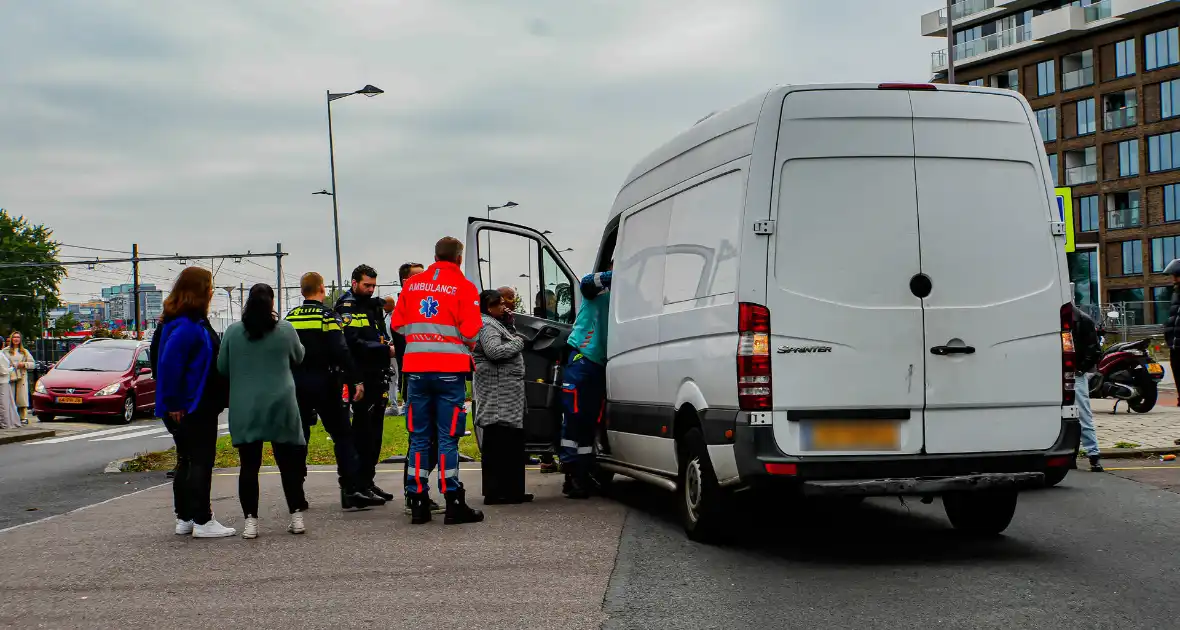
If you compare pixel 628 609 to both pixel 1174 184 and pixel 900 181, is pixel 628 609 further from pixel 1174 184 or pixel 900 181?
pixel 1174 184

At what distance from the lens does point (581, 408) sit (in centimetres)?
1025

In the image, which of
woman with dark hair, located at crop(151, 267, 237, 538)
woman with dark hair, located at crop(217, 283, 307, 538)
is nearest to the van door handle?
woman with dark hair, located at crop(217, 283, 307, 538)

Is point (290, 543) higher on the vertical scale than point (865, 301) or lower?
lower

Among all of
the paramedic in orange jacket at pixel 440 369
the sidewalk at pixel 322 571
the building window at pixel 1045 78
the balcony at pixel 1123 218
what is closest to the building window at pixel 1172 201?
the balcony at pixel 1123 218

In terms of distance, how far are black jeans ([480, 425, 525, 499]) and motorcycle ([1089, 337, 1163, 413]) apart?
12.6 m

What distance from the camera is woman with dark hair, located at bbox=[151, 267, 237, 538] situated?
872 cm

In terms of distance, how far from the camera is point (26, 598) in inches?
260

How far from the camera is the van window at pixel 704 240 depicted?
7.31 meters

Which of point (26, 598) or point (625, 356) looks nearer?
point (26, 598)

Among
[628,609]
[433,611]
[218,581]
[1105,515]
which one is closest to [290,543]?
[218,581]

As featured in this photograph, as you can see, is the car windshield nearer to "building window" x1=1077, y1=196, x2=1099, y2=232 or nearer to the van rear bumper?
the van rear bumper

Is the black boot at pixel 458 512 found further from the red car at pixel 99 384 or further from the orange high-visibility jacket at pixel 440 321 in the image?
the red car at pixel 99 384

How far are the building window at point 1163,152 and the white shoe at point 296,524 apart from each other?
210 feet

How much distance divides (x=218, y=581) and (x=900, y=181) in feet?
14.3
